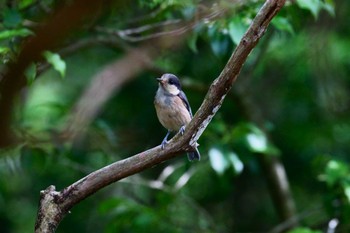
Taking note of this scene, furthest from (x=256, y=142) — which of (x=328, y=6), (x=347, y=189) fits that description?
(x=328, y=6)

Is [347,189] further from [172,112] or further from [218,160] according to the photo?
[172,112]

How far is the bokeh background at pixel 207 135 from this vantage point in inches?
190

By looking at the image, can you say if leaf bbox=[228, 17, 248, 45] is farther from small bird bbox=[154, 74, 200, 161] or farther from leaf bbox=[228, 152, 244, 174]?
leaf bbox=[228, 152, 244, 174]

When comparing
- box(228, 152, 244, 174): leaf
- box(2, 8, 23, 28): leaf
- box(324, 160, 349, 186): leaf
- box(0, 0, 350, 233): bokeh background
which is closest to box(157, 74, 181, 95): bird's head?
box(0, 0, 350, 233): bokeh background

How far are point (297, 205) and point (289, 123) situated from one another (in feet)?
3.02

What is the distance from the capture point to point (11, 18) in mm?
3965

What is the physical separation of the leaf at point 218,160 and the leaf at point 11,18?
1.86 metres

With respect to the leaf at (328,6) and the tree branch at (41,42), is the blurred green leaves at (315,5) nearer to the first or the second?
the leaf at (328,6)

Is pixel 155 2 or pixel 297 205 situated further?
pixel 297 205

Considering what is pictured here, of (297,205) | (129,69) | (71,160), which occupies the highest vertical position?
(129,69)

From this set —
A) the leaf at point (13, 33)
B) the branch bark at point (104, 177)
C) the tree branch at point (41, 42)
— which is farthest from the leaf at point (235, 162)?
the tree branch at point (41, 42)

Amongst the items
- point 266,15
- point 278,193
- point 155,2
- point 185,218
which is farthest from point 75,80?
point 266,15

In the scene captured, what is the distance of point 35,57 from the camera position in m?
0.94

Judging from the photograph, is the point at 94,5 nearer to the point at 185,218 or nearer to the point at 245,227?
the point at 185,218
